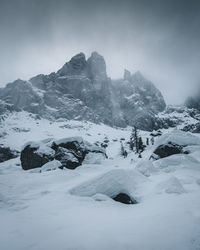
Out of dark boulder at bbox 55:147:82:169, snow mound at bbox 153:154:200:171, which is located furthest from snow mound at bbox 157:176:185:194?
dark boulder at bbox 55:147:82:169

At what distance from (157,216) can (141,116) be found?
202m

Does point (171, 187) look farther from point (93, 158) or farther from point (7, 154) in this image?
point (7, 154)

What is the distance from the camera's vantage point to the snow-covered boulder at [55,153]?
800 inches

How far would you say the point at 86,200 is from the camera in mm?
6082

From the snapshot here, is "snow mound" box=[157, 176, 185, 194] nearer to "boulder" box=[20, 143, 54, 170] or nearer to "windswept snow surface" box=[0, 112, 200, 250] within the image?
"windswept snow surface" box=[0, 112, 200, 250]

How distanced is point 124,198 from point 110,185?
84 cm

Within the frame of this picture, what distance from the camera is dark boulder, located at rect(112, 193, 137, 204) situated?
621 cm

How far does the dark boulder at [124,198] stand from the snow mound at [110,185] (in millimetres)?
139

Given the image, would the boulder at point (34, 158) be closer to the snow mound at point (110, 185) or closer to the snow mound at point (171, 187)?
the snow mound at point (110, 185)

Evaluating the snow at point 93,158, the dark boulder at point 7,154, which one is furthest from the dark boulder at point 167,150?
the dark boulder at point 7,154

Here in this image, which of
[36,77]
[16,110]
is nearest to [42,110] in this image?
[16,110]

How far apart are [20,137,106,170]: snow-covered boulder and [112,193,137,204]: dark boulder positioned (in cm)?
1376

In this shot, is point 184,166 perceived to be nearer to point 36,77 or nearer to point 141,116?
point 141,116

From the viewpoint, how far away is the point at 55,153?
2145 cm
